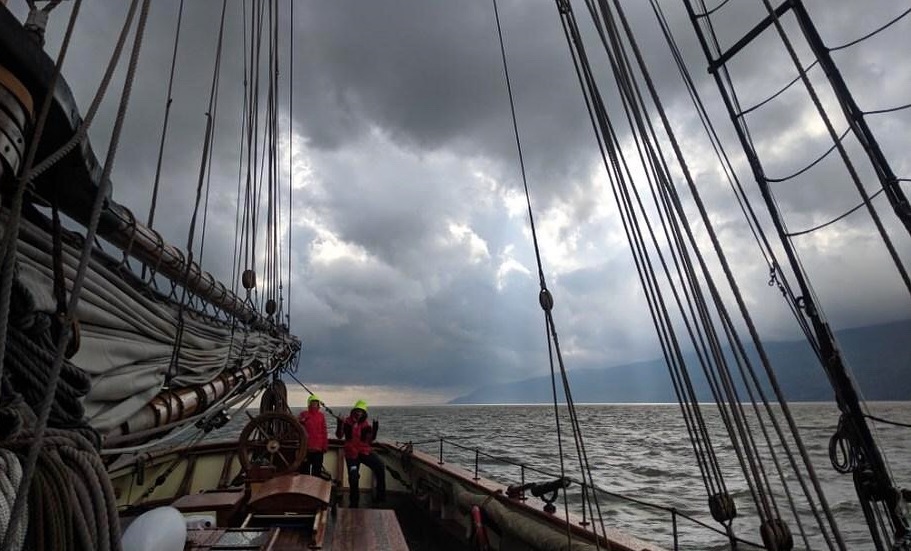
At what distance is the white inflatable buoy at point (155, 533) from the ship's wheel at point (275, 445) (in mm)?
3843

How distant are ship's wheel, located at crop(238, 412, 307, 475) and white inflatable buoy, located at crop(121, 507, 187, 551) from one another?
3843 millimetres

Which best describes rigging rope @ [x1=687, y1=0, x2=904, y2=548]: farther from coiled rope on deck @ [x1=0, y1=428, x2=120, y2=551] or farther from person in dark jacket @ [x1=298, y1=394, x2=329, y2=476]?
person in dark jacket @ [x1=298, y1=394, x2=329, y2=476]

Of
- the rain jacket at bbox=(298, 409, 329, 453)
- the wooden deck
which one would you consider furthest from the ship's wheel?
the rain jacket at bbox=(298, 409, 329, 453)

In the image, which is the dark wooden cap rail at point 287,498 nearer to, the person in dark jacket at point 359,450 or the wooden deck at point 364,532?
the wooden deck at point 364,532

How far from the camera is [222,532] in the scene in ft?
14.7

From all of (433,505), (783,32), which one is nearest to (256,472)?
(433,505)

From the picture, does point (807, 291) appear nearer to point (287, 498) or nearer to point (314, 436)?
point (287, 498)

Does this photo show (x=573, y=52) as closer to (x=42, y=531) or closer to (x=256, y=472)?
(x=42, y=531)

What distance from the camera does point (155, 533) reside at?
7.00 feet

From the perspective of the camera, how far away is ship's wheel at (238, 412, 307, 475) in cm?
607

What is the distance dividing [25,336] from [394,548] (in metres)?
3.95

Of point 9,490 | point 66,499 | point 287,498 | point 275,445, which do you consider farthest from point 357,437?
point 9,490

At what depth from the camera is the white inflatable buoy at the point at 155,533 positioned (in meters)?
2.05

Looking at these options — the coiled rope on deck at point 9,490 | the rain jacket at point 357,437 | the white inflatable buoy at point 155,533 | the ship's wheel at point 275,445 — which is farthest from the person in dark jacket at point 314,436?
the coiled rope on deck at point 9,490
